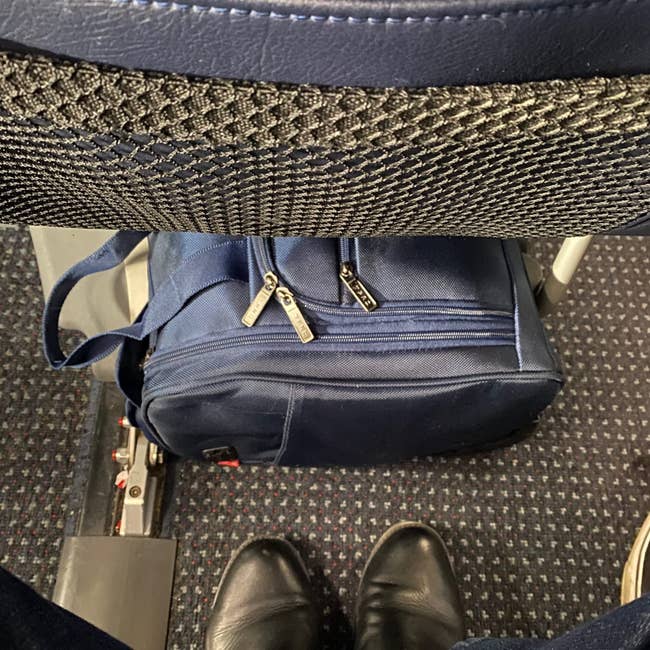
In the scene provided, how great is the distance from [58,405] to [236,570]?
1.23 feet

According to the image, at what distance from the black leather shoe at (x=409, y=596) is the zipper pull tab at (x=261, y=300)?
1.40 ft

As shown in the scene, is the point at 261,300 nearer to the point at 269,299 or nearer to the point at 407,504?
the point at 269,299

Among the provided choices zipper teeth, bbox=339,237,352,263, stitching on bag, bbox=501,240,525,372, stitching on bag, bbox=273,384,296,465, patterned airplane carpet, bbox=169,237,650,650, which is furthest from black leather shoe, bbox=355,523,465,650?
zipper teeth, bbox=339,237,352,263

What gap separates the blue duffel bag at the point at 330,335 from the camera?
0.68 meters

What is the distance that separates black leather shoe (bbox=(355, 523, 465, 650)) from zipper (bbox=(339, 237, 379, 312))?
1.32 ft

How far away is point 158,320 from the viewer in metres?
0.73

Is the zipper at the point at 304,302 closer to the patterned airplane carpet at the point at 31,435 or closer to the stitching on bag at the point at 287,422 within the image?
the stitching on bag at the point at 287,422

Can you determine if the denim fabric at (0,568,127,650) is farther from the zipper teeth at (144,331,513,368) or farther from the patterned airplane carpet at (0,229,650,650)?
the patterned airplane carpet at (0,229,650,650)

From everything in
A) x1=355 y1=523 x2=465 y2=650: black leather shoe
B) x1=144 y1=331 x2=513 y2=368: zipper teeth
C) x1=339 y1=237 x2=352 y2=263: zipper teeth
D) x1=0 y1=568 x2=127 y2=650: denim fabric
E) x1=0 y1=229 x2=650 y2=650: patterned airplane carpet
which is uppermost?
x1=339 y1=237 x2=352 y2=263: zipper teeth

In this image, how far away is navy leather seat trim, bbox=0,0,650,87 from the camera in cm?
27

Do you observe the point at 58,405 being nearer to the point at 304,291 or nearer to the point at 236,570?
the point at 236,570

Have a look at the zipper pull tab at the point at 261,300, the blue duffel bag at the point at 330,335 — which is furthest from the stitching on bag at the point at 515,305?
the zipper pull tab at the point at 261,300

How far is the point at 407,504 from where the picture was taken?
0.95 metres

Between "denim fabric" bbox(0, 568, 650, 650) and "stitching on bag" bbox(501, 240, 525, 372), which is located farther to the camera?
"stitching on bag" bbox(501, 240, 525, 372)
